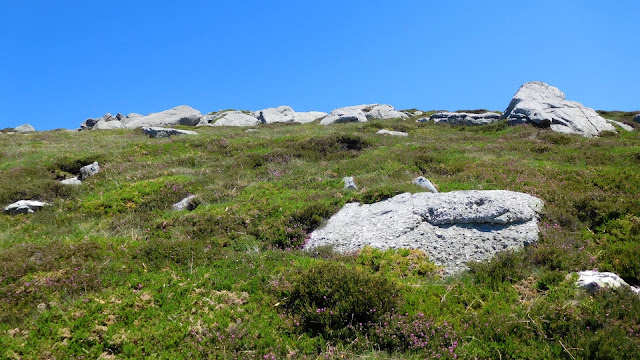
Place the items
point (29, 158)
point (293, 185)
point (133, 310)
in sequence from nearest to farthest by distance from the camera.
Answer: point (133, 310) < point (293, 185) < point (29, 158)

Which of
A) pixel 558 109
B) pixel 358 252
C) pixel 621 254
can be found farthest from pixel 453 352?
pixel 558 109

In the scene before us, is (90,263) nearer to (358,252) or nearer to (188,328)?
(188,328)

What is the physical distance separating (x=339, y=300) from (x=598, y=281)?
5.75 meters

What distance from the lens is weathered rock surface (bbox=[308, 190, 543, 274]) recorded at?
35.1ft

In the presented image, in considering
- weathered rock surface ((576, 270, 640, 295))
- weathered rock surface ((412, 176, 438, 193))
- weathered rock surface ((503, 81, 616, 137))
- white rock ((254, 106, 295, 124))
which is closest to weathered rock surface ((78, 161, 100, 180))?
weathered rock surface ((412, 176, 438, 193))

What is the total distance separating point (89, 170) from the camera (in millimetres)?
22422

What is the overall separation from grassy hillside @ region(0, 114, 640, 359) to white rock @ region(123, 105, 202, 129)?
5099cm

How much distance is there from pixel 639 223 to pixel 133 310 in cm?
1399

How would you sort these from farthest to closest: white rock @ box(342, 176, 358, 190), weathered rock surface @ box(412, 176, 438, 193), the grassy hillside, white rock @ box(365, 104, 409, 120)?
white rock @ box(365, 104, 409, 120) → white rock @ box(342, 176, 358, 190) → weathered rock surface @ box(412, 176, 438, 193) → the grassy hillside

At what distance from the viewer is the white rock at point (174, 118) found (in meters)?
67.2

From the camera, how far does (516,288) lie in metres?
8.86

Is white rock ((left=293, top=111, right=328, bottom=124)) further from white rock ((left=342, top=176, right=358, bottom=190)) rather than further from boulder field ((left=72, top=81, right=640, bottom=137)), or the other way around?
white rock ((left=342, top=176, right=358, bottom=190))

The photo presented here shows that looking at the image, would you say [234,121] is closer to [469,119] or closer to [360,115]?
[360,115]

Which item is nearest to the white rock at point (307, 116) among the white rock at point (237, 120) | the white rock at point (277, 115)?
the white rock at point (277, 115)
